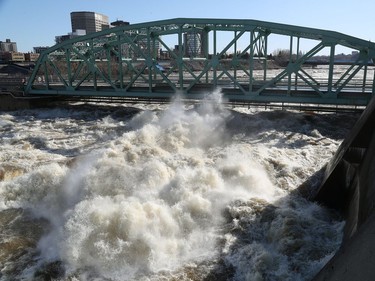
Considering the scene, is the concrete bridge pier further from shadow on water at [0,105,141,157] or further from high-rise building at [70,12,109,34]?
high-rise building at [70,12,109,34]

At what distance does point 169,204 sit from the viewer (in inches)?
449

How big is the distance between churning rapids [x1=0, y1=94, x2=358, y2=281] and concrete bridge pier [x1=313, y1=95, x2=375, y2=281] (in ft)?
2.50

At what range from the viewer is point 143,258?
29.3 ft

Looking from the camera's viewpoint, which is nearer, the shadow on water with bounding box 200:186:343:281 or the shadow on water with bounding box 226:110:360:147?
the shadow on water with bounding box 200:186:343:281

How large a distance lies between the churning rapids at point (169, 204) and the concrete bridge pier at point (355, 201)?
761 millimetres

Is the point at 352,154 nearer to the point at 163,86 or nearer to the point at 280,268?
the point at 280,268

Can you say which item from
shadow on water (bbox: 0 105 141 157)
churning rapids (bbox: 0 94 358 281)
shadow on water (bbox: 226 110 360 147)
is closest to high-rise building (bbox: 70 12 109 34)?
shadow on water (bbox: 0 105 141 157)

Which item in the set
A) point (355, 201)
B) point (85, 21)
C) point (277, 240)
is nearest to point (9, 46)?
point (85, 21)

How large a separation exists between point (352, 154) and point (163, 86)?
19.9 m

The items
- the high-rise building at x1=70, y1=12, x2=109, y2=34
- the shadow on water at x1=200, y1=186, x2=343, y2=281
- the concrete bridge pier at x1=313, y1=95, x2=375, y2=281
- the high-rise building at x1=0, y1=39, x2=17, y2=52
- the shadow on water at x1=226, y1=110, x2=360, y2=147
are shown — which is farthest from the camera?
the high-rise building at x1=0, y1=39, x2=17, y2=52

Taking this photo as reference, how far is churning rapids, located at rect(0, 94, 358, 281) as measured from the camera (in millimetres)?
8656

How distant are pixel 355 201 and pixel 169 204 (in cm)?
575

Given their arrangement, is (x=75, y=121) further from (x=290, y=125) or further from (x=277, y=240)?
(x=277, y=240)

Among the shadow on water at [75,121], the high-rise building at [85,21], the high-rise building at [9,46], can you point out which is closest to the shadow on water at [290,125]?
the shadow on water at [75,121]
